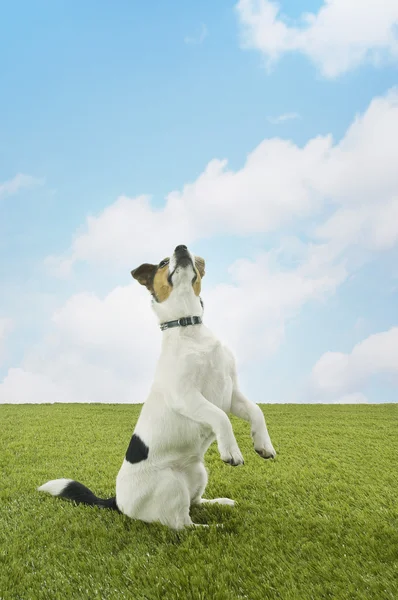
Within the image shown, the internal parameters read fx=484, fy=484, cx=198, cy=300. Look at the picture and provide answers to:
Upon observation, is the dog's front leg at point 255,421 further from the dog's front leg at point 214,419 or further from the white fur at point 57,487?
the white fur at point 57,487

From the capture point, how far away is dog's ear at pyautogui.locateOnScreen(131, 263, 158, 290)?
367 centimetres

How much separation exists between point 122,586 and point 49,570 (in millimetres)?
609

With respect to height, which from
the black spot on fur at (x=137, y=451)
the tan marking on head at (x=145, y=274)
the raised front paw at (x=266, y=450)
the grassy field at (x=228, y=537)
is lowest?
the grassy field at (x=228, y=537)

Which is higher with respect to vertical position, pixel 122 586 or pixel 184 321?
pixel 184 321

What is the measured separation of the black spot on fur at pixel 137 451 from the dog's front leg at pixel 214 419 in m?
0.41

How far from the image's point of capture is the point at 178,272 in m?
3.40

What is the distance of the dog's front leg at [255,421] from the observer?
332 centimetres

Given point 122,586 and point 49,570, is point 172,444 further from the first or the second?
point 49,570

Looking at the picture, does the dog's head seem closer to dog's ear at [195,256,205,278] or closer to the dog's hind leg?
dog's ear at [195,256,205,278]

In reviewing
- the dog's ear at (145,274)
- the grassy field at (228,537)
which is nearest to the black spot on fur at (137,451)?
the grassy field at (228,537)

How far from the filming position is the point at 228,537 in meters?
3.28

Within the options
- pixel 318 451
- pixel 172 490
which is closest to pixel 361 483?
pixel 318 451

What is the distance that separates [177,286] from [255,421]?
43.2 inches

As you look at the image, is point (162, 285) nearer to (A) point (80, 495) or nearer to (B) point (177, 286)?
(B) point (177, 286)
